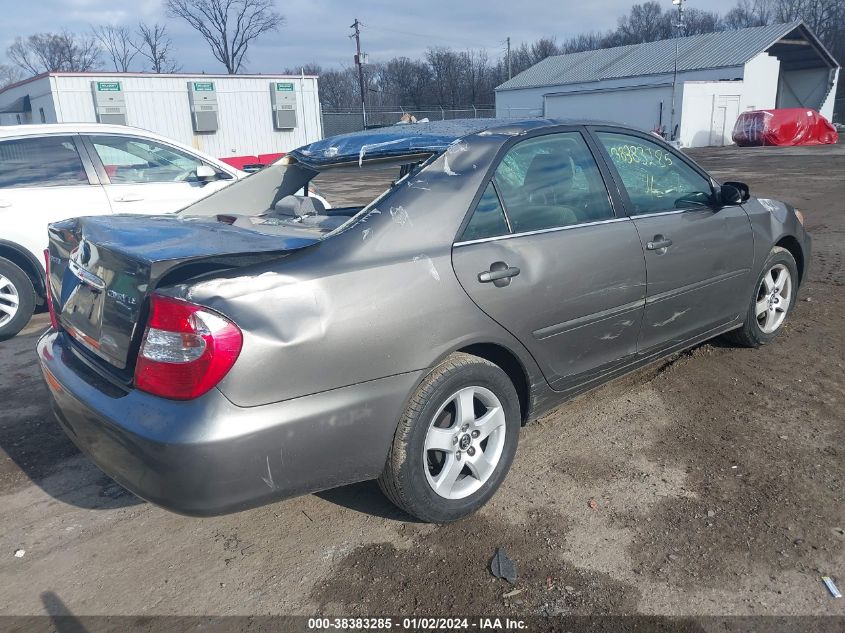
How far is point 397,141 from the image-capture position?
3307 millimetres

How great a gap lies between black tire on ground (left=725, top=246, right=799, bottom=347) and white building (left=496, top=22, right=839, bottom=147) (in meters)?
31.9

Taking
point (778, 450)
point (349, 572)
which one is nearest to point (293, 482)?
point (349, 572)

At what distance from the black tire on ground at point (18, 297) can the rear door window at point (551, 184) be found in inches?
181

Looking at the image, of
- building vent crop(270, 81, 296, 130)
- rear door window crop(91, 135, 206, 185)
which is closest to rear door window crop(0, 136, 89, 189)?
rear door window crop(91, 135, 206, 185)

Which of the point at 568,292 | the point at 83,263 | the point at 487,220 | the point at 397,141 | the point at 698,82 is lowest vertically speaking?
the point at 568,292

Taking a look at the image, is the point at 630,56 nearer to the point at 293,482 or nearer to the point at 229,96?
the point at 229,96

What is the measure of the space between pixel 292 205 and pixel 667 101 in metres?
34.9

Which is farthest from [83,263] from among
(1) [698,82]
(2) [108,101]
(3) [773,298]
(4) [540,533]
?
(1) [698,82]

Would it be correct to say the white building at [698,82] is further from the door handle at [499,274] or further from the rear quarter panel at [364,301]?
the rear quarter panel at [364,301]

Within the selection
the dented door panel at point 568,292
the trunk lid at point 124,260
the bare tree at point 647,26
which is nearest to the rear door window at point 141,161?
the trunk lid at point 124,260

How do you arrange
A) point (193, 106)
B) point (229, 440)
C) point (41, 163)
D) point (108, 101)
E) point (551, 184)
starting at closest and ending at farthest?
point (229, 440)
point (551, 184)
point (41, 163)
point (108, 101)
point (193, 106)

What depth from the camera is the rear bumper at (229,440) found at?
7.25 feet

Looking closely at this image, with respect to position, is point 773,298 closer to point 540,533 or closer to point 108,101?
point 540,533

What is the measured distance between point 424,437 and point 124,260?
4.38ft
